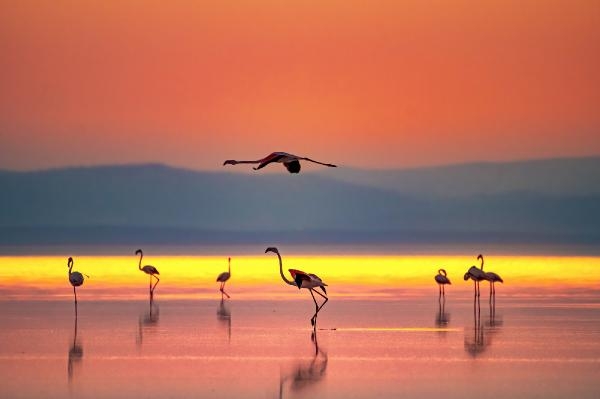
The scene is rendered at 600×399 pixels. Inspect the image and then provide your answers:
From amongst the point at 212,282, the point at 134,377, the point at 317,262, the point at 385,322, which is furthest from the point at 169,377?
the point at 317,262

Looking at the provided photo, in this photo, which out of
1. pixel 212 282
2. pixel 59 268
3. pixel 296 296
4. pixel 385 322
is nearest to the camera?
pixel 385 322

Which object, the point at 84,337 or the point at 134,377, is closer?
the point at 134,377

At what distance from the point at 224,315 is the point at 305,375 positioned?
6.79 meters

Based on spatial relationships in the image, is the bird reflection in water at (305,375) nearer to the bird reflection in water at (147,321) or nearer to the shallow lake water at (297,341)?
the shallow lake water at (297,341)

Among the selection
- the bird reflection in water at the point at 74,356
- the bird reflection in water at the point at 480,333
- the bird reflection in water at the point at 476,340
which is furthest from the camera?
the bird reflection in water at the point at 480,333

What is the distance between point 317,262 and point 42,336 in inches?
991

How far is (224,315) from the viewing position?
20234 mm

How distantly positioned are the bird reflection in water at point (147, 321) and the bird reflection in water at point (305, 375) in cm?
266

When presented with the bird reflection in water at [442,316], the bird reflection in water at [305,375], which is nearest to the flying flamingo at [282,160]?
the bird reflection in water at [305,375]

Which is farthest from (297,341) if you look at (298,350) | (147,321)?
(147,321)

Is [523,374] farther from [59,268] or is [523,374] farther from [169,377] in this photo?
[59,268]

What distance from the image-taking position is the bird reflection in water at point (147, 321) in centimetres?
1727

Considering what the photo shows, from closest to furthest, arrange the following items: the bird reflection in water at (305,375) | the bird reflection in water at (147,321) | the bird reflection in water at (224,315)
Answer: the bird reflection in water at (305,375)
the bird reflection in water at (147,321)
the bird reflection in water at (224,315)

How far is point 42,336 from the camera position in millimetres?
16984
